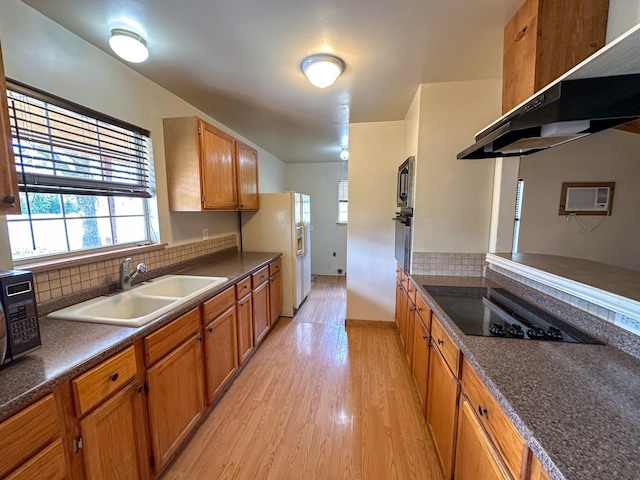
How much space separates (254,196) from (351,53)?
2048 mm

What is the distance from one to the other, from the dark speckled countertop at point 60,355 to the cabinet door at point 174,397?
25cm

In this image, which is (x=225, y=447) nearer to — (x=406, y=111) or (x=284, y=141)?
(x=406, y=111)

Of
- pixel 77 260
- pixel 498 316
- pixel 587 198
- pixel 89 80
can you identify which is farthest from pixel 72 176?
pixel 587 198

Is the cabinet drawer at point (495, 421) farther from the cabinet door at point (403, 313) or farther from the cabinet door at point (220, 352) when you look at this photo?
the cabinet door at point (220, 352)

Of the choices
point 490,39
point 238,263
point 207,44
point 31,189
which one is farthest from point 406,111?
point 31,189

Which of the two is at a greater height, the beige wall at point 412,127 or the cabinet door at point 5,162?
the beige wall at point 412,127

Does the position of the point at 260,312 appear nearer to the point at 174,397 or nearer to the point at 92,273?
the point at 174,397

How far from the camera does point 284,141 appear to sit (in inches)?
154

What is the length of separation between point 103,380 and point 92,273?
2.83ft

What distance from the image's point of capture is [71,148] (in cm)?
155

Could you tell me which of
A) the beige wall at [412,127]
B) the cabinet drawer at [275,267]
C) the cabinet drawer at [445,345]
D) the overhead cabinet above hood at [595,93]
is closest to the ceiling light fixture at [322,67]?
the beige wall at [412,127]

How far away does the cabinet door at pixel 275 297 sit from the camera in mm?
3080

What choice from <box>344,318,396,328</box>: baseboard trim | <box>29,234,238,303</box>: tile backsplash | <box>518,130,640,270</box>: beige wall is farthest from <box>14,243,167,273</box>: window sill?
<box>518,130,640,270</box>: beige wall

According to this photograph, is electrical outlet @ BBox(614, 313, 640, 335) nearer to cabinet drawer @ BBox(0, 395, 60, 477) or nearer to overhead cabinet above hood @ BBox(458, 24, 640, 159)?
overhead cabinet above hood @ BBox(458, 24, 640, 159)
